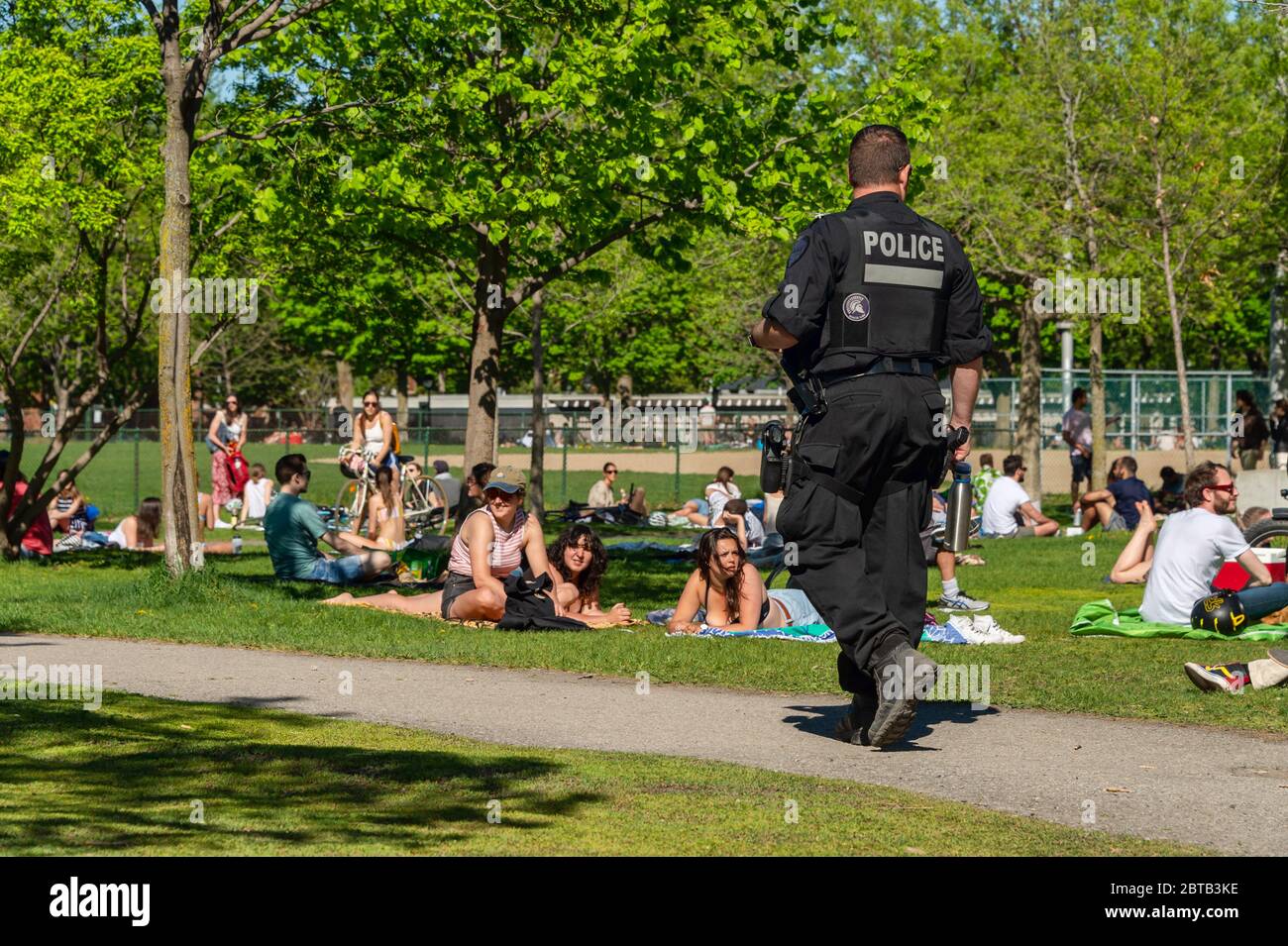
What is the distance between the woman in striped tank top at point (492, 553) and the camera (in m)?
12.9

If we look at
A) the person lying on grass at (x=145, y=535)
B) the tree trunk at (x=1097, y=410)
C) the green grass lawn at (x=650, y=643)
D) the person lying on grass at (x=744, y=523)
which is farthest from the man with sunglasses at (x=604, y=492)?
the green grass lawn at (x=650, y=643)

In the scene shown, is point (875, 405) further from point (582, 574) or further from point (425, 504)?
point (425, 504)

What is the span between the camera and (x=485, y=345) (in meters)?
21.5

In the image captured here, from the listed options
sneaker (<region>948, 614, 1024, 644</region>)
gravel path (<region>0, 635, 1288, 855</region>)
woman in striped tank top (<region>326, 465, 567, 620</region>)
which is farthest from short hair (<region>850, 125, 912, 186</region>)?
woman in striped tank top (<region>326, 465, 567, 620</region>)

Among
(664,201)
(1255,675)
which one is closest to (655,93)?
(664,201)

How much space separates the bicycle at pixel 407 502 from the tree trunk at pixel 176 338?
25.6ft

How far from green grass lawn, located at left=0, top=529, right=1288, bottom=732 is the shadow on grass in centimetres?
303

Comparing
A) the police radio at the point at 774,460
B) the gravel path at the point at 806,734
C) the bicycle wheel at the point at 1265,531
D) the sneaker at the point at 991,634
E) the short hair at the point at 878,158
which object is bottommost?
the gravel path at the point at 806,734

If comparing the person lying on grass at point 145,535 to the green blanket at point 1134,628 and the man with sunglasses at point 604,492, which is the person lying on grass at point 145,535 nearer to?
the man with sunglasses at point 604,492

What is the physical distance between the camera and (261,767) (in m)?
7.03

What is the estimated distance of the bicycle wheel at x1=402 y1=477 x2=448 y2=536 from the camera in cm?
2358

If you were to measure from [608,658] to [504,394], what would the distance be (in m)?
78.7

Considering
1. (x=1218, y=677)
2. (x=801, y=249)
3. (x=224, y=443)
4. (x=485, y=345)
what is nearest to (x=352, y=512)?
(x=485, y=345)
